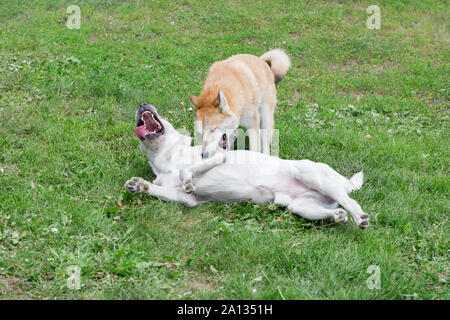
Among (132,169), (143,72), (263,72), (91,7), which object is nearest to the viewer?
(132,169)

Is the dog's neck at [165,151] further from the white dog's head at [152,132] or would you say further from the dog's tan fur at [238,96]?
the dog's tan fur at [238,96]

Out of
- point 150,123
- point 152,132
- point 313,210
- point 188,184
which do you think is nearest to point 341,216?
point 313,210

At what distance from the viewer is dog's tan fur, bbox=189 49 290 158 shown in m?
5.62

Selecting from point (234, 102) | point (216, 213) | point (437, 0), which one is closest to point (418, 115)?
point (234, 102)

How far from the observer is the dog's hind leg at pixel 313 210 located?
434 centimetres

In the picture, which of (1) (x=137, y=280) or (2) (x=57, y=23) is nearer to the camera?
(1) (x=137, y=280)

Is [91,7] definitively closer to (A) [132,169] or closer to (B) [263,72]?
(B) [263,72]

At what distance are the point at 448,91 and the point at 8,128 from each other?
7582mm

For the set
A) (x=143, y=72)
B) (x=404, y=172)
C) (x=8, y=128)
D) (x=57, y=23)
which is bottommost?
(x=404, y=172)

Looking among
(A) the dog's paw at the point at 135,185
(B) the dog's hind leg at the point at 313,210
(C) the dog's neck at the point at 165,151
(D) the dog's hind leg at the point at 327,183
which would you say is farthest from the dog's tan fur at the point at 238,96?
(B) the dog's hind leg at the point at 313,210

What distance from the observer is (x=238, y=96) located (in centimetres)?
602

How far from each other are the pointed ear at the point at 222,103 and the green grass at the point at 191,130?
101cm

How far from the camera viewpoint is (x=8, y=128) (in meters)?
6.21

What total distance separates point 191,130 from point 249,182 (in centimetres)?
201
